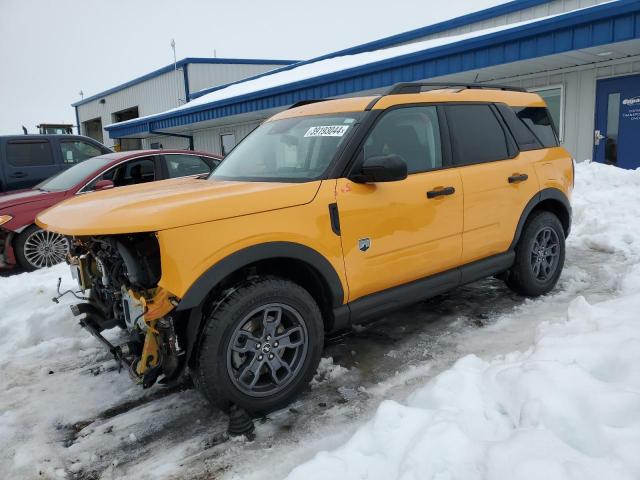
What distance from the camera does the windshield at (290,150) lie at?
11.1ft

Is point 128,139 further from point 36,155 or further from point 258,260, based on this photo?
point 258,260

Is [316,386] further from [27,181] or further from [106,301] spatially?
[27,181]

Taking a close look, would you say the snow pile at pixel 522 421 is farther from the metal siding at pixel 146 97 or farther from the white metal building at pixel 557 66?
the metal siding at pixel 146 97

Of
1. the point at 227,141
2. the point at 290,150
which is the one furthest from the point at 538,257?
the point at 227,141

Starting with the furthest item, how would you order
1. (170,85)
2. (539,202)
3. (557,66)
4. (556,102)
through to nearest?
(170,85)
(556,102)
(557,66)
(539,202)

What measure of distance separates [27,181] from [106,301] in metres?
6.95

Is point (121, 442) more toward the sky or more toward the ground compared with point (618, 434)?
more toward the ground

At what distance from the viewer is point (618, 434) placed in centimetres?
204

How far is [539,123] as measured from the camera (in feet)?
15.7

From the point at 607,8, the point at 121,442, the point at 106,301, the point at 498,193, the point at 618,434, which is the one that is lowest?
the point at 121,442

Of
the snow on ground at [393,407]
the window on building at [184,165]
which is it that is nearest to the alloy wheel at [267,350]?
the snow on ground at [393,407]

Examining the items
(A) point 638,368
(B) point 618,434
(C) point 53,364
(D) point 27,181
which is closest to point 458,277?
(A) point 638,368

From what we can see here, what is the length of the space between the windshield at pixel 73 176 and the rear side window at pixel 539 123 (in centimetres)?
589

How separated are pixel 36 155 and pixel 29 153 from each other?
116 millimetres
